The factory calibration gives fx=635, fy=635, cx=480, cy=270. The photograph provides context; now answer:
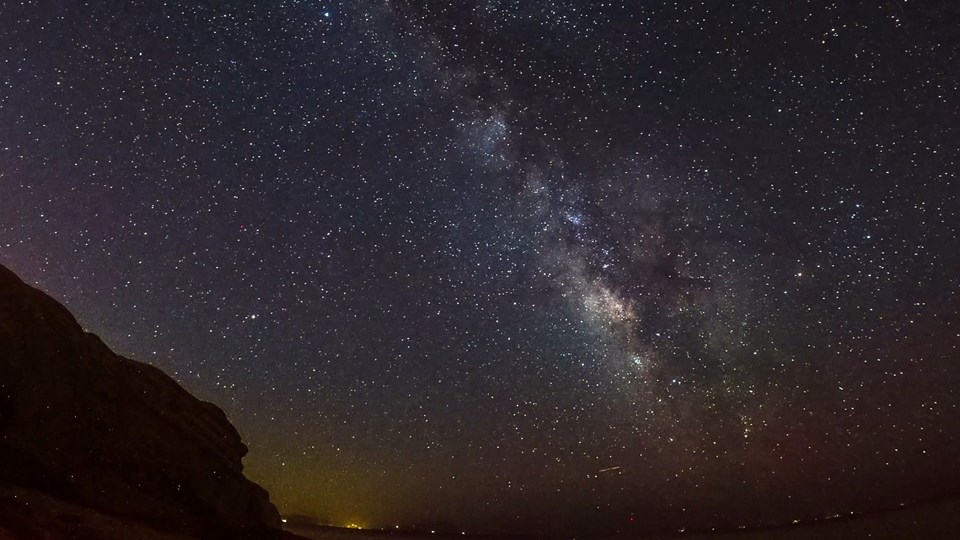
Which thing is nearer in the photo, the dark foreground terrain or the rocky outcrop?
the rocky outcrop

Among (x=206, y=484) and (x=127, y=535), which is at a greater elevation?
(x=206, y=484)

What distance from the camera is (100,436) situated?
19469mm

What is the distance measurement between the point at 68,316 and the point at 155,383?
514 cm

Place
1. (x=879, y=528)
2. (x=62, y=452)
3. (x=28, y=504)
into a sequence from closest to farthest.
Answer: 1. (x=28, y=504)
2. (x=62, y=452)
3. (x=879, y=528)

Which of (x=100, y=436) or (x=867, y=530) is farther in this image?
(x=867, y=530)

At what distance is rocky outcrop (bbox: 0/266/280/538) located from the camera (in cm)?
1736

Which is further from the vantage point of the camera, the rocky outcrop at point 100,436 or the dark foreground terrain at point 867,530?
the dark foreground terrain at point 867,530

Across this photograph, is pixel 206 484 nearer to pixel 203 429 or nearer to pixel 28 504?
pixel 203 429

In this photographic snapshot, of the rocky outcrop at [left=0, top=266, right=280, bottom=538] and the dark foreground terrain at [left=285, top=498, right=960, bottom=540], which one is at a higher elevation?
the dark foreground terrain at [left=285, top=498, right=960, bottom=540]

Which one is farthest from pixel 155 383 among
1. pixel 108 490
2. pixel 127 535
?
pixel 127 535

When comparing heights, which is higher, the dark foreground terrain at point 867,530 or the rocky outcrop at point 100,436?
the dark foreground terrain at point 867,530

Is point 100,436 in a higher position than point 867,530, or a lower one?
lower

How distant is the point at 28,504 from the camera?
1505cm

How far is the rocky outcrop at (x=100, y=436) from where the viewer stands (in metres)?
17.4
